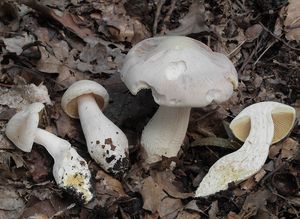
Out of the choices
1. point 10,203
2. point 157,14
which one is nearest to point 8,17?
point 157,14

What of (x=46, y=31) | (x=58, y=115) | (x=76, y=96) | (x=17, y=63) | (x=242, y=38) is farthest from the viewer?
(x=242, y=38)

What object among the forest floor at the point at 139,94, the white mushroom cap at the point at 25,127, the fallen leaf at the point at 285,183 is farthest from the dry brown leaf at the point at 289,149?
the white mushroom cap at the point at 25,127

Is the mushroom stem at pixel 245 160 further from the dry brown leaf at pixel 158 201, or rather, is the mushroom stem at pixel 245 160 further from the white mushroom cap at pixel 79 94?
the white mushroom cap at pixel 79 94

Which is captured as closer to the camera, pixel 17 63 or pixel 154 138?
pixel 154 138

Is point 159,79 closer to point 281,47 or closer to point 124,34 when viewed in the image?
point 124,34

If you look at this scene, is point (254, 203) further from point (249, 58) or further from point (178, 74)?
point (249, 58)

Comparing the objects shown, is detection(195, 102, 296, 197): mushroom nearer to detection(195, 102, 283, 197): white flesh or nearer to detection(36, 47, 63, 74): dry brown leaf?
detection(195, 102, 283, 197): white flesh

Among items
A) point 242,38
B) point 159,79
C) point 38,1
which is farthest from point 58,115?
point 242,38
